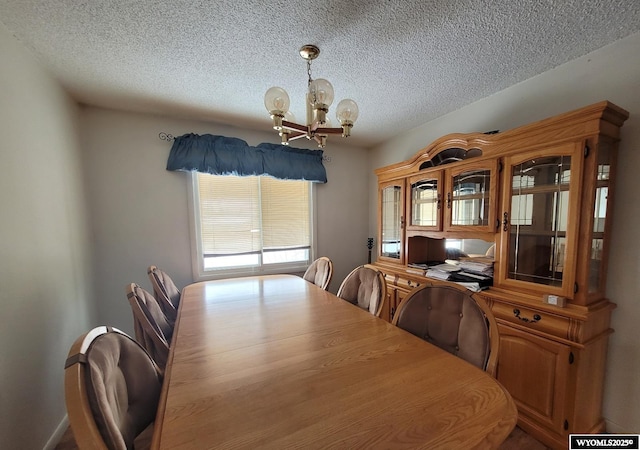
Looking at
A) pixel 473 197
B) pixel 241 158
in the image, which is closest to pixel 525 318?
pixel 473 197

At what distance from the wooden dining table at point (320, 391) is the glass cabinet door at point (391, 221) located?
141 cm

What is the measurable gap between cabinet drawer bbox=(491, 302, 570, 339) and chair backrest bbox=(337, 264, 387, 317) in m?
0.77

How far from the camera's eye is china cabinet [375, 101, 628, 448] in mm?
1277

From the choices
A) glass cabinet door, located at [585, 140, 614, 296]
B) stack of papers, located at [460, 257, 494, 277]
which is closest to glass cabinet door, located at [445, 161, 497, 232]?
stack of papers, located at [460, 257, 494, 277]

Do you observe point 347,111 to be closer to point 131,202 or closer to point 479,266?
point 479,266

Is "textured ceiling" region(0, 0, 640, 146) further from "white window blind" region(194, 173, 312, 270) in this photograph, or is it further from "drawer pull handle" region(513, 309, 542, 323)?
"drawer pull handle" region(513, 309, 542, 323)

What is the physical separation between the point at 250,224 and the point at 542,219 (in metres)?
2.57

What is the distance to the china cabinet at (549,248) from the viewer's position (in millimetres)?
1277

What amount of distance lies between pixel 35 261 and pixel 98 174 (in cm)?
110

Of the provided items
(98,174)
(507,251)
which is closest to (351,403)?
(507,251)

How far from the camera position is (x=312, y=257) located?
10.3 ft

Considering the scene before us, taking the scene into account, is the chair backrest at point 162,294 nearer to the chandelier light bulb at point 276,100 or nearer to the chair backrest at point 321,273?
the chair backrest at point 321,273

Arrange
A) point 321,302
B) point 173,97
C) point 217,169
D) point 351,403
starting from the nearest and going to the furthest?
point 351,403, point 321,302, point 173,97, point 217,169

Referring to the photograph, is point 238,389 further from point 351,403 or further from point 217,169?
point 217,169
